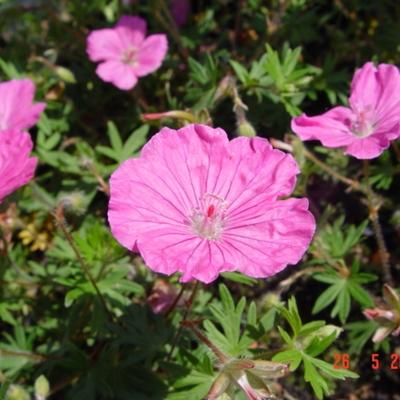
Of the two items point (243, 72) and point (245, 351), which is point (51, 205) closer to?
point (243, 72)

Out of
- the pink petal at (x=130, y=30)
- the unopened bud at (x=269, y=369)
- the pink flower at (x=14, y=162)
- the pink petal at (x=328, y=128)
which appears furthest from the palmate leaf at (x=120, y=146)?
the unopened bud at (x=269, y=369)

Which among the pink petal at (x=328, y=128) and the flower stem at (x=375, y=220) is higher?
the pink petal at (x=328, y=128)

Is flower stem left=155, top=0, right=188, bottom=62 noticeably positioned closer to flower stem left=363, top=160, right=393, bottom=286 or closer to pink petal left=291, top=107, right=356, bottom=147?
pink petal left=291, top=107, right=356, bottom=147

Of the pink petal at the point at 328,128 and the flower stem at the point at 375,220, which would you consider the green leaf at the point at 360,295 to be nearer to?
the flower stem at the point at 375,220

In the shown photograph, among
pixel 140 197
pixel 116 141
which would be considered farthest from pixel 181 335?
pixel 116 141

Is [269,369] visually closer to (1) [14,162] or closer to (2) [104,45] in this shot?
(1) [14,162]

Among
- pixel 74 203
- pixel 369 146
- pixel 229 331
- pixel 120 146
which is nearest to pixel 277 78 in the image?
pixel 369 146

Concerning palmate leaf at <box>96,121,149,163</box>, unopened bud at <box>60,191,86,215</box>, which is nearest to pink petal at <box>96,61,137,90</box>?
palmate leaf at <box>96,121,149,163</box>
